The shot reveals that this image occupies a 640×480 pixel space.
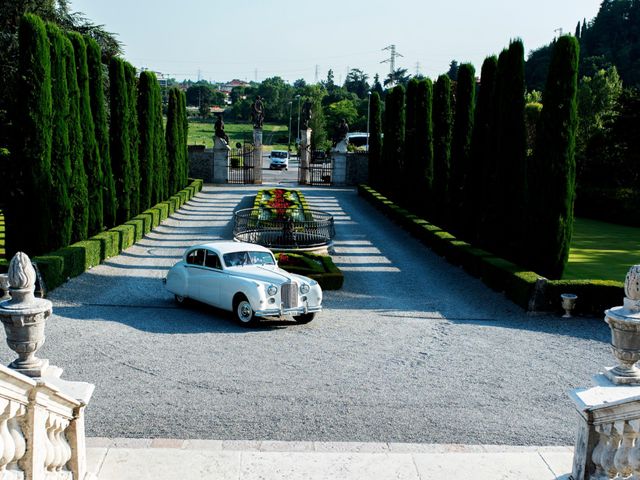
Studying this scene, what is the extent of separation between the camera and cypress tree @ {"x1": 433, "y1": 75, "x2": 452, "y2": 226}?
28.4 meters

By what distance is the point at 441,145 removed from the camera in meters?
29.4

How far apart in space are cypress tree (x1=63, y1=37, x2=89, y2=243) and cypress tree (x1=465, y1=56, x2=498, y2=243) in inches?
474

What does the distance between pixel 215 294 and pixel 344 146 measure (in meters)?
37.3

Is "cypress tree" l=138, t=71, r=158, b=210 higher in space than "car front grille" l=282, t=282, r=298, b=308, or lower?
higher

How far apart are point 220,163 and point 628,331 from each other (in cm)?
4618

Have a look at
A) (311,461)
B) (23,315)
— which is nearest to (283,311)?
(311,461)

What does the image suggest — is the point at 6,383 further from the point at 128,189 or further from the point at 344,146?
the point at 344,146

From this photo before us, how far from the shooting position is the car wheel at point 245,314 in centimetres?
1383

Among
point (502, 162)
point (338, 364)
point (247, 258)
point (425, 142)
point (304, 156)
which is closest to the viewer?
point (338, 364)

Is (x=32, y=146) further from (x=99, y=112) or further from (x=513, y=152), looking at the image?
(x=513, y=152)

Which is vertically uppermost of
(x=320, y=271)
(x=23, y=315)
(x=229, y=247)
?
(x=23, y=315)

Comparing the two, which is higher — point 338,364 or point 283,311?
point 283,311

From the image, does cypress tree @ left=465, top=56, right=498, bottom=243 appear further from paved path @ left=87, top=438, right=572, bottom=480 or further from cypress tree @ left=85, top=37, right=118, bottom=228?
paved path @ left=87, top=438, right=572, bottom=480

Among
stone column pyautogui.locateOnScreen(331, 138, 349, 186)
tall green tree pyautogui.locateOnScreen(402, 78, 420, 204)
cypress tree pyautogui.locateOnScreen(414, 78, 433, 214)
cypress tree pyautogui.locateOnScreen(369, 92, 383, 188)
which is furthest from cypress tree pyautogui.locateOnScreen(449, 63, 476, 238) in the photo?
stone column pyautogui.locateOnScreen(331, 138, 349, 186)
